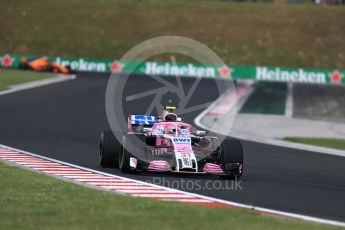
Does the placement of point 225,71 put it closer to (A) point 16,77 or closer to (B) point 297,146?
(A) point 16,77

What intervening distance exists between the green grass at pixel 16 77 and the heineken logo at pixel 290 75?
14677 mm

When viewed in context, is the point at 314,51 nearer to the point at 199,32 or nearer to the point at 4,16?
the point at 199,32

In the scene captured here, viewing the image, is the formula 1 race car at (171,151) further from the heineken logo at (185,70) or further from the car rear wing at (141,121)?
the heineken logo at (185,70)

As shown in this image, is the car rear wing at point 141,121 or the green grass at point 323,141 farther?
the green grass at point 323,141

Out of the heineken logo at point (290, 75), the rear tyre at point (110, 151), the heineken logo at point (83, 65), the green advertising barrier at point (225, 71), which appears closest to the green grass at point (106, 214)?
the rear tyre at point (110, 151)

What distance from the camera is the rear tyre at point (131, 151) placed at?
54.6 feet

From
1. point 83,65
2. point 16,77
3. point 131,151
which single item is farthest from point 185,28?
point 131,151

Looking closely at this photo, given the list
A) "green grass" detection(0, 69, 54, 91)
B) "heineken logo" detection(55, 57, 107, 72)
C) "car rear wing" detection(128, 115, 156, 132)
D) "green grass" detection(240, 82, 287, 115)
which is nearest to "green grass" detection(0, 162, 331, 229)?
"car rear wing" detection(128, 115, 156, 132)

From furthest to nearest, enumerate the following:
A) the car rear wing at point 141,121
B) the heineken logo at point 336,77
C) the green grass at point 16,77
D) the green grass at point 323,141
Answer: the heineken logo at point 336,77 → the green grass at point 16,77 → the green grass at point 323,141 → the car rear wing at point 141,121

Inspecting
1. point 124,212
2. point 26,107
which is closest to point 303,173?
point 124,212

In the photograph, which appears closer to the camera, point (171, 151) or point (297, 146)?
point (171, 151)

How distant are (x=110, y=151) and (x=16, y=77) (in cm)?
2902

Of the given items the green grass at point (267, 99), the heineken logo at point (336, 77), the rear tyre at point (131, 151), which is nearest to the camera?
the rear tyre at point (131, 151)

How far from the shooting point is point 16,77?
4575 centimetres
